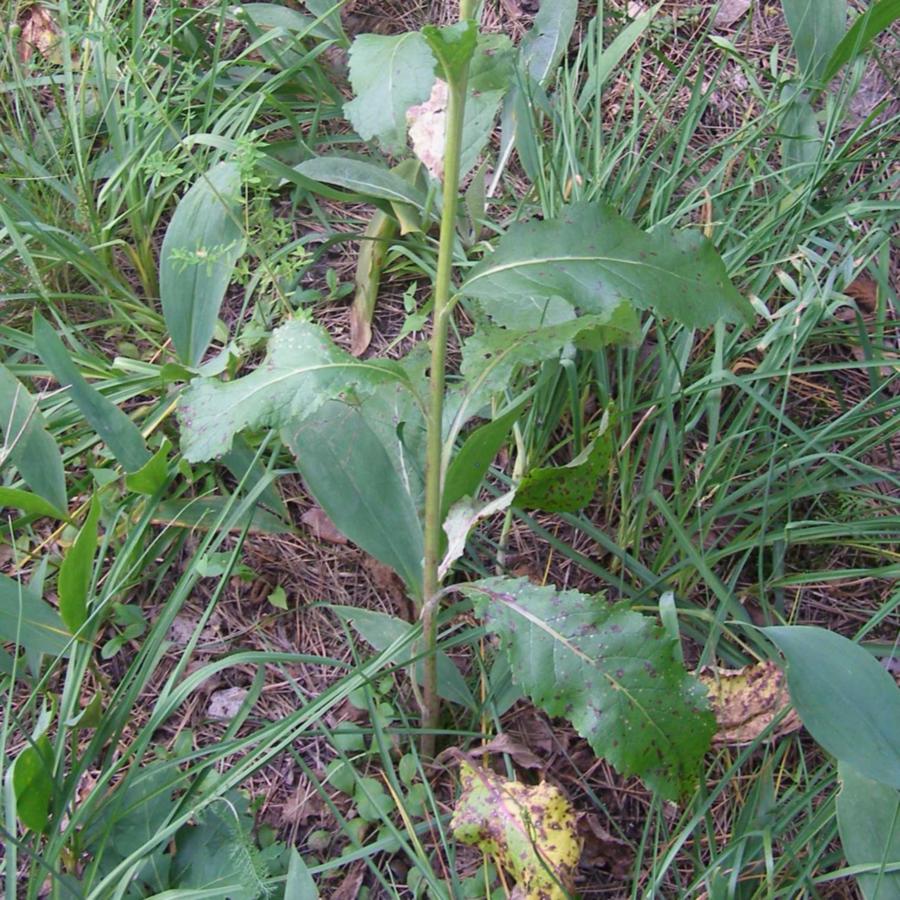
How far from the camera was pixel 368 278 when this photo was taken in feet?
5.78

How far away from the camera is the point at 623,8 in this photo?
2043 millimetres

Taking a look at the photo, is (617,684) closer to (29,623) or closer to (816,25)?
(29,623)

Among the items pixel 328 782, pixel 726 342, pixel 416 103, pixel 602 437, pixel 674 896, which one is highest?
pixel 416 103

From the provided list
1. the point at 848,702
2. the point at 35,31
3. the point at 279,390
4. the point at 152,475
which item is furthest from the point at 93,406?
the point at 35,31

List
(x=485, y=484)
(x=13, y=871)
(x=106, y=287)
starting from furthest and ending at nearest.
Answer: (x=106, y=287)
(x=485, y=484)
(x=13, y=871)

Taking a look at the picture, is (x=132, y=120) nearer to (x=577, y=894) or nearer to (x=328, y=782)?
(x=328, y=782)

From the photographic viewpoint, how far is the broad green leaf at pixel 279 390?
1009 mm

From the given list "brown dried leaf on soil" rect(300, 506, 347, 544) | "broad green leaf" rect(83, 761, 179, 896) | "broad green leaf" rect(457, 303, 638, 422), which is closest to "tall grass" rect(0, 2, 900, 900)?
"broad green leaf" rect(83, 761, 179, 896)

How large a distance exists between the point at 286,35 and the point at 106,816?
1639mm

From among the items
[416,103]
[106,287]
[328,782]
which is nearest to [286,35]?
[106,287]

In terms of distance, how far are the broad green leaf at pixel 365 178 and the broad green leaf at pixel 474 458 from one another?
0.68 meters

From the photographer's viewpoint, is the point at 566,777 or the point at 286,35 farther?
the point at 286,35

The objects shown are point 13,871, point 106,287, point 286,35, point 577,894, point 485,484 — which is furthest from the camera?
point 286,35

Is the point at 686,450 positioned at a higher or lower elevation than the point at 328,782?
higher
